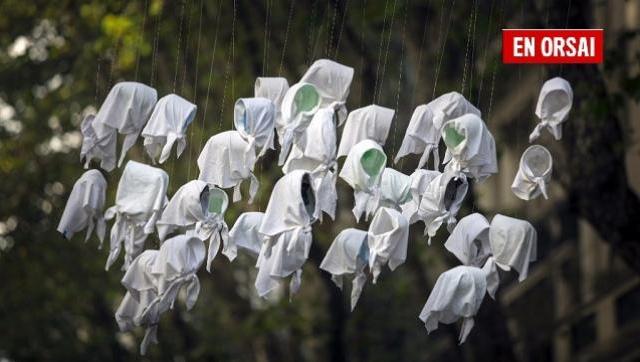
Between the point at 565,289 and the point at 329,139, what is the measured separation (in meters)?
13.3

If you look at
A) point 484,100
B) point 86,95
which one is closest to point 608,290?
point 484,100

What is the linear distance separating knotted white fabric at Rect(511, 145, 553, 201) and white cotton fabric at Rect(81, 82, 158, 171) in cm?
235

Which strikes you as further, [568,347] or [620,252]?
[568,347]

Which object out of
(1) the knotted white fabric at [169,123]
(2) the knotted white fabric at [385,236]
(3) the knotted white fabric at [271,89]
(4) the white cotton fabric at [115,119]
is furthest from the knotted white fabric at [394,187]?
(4) the white cotton fabric at [115,119]

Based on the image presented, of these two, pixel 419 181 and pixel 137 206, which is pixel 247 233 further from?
pixel 419 181

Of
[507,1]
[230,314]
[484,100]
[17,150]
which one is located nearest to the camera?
[507,1]

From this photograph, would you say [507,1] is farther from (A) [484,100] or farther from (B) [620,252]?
(A) [484,100]

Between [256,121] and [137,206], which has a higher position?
[256,121]

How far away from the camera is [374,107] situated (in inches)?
389

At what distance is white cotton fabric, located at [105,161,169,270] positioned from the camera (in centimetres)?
986

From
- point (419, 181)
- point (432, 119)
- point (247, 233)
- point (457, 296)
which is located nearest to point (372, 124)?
point (432, 119)

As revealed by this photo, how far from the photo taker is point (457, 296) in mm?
9641

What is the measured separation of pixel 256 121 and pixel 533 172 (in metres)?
1.72

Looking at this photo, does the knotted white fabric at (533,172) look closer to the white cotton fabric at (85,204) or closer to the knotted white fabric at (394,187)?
the knotted white fabric at (394,187)
